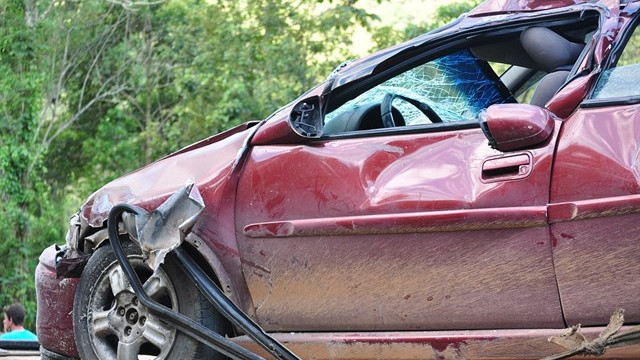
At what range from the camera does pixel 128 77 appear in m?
23.0

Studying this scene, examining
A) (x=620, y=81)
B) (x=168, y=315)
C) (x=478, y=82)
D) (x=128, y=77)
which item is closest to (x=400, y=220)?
(x=620, y=81)

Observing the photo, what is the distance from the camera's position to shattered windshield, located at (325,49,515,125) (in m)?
4.46

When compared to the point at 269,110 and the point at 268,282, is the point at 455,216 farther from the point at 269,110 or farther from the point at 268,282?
the point at 269,110

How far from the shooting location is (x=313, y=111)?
412 centimetres

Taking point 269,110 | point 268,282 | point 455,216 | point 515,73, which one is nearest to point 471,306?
point 455,216

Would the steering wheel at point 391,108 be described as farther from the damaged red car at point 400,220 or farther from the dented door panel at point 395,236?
the dented door panel at point 395,236

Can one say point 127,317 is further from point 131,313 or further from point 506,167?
point 506,167

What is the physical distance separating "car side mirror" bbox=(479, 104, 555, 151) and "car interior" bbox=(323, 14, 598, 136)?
30cm

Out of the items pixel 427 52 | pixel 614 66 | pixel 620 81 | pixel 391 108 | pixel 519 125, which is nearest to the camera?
pixel 519 125

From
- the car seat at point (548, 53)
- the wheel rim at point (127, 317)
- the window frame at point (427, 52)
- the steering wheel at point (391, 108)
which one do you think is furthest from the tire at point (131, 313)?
the car seat at point (548, 53)

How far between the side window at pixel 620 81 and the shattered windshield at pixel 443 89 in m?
0.89

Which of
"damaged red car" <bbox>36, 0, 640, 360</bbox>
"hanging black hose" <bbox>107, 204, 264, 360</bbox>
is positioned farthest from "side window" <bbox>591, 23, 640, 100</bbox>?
"hanging black hose" <bbox>107, 204, 264, 360</bbox>

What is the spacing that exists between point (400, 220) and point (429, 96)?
111 centimetres

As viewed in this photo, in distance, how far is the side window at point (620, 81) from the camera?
3.46 m
